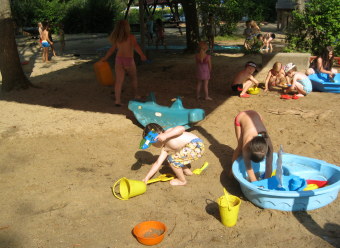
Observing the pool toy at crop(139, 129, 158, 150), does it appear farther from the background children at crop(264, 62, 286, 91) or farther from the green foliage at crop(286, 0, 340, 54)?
the green foliage at crop(286, 0, 340, 54)

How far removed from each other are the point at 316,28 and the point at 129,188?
307 inches

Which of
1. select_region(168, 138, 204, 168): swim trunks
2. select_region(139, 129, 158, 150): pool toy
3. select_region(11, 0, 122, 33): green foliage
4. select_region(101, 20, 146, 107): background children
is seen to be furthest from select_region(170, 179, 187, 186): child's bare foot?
select_region(11, 0, 122, 33): green foliage

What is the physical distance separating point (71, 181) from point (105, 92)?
3.74 meters

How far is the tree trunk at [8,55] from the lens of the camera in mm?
8039

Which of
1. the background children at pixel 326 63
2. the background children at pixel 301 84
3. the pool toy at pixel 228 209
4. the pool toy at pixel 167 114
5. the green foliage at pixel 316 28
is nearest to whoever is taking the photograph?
the pool toy at pixel 228 209

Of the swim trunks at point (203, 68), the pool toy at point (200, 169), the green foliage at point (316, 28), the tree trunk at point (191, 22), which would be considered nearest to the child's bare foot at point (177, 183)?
the pool toy at point (200, 169)

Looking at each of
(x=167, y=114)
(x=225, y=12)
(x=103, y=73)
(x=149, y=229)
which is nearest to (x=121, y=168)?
(x=167, y=114)

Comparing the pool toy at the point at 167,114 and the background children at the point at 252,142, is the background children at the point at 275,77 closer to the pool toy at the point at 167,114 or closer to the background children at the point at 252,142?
the pool toy at the point at 167,114

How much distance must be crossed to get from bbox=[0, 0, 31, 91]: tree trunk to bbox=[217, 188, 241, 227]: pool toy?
634cm

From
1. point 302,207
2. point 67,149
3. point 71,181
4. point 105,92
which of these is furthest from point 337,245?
point 105,92

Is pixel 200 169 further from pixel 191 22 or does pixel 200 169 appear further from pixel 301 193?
pixel 191 22

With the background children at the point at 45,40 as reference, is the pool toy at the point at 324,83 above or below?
below

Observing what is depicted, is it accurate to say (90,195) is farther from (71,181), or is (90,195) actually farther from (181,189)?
(181,189)

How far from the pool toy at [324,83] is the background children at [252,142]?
13.1 feet
